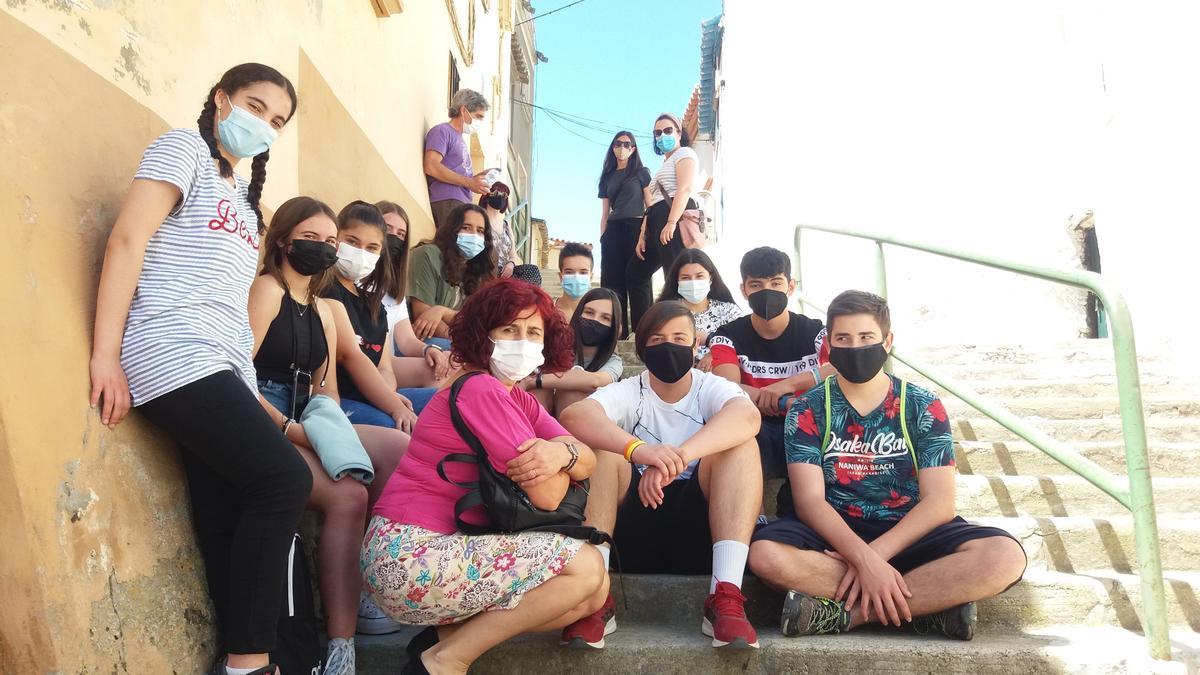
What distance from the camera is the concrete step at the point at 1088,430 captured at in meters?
3.77

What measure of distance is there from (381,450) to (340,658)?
26.9 inches

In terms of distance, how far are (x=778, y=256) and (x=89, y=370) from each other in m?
2.66

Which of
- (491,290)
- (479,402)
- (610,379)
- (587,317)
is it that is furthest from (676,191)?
(479,402)

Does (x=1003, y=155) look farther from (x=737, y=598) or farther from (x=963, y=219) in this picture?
(x=737, y=598)

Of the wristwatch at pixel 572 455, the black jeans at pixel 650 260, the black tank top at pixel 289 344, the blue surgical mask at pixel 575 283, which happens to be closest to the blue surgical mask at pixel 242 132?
the black tank top at pixel 289 344

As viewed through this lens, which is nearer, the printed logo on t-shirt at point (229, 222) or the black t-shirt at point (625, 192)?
the printed logo on t-shirt at point (229, 222)

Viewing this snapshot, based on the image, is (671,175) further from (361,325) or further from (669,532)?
(669,532)

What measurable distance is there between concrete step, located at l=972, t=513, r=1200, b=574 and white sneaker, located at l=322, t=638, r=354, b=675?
2163 mm

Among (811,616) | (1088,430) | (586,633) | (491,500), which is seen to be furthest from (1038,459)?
(491,500)

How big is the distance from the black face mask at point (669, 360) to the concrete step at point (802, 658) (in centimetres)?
91

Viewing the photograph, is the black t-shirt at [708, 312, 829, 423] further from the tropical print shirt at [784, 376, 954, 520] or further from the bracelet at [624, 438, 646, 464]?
the bracelet at [624, 438, 646, 464]

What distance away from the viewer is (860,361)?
283cm

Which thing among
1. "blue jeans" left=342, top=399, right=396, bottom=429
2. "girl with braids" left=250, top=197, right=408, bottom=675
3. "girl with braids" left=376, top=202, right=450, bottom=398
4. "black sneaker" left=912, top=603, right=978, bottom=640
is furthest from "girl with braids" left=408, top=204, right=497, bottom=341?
"black sneaker" left=912, top=603, right=978, bottom=640

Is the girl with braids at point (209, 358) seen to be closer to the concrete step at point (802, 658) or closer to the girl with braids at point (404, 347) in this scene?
the concrete step at point (802, 658)
